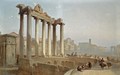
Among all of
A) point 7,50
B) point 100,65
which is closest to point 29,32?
point 7,50

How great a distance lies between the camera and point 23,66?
5.80 meters

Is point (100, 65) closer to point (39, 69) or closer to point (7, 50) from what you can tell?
point (39, 69)

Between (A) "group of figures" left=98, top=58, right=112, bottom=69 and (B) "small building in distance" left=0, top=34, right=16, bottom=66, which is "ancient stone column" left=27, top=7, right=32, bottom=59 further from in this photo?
(A) "group of figures" left=98, top=58, right=112, bottom=69

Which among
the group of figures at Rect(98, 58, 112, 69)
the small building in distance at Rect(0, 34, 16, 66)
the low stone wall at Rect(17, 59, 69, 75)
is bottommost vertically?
the low stone wall at Rect(17, 59, 69, 75)

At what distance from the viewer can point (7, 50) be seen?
256 inches

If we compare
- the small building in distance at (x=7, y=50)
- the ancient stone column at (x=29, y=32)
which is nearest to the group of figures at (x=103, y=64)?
the ancient stone column at (x=29, y=32)

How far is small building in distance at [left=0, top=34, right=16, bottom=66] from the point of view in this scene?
5.99 m

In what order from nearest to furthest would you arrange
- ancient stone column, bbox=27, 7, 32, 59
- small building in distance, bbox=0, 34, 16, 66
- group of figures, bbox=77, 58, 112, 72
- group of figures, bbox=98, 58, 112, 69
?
group of figures, bbox=77, 58, 112, 72
group of figures, bbox=98, 58, 112, 69
small building in distance, bbox=0, 34, 16, 66
ancient stone column, bbox=27, 7, 32, 59

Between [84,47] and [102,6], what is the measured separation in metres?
0.87

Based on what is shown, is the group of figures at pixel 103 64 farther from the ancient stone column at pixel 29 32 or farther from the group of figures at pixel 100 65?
the ancient stone column at pixel 29 32

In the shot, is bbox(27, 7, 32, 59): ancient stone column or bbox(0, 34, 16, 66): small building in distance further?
bbox(27, 7, 32, 59): ancient stone column

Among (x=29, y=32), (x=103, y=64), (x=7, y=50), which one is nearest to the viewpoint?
(x=103, y=64)

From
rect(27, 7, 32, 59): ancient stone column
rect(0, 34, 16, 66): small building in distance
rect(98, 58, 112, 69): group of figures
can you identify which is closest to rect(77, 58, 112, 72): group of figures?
rect(98, 58, 112, 69): group of figures

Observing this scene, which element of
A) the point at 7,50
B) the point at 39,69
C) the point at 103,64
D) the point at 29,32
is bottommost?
the point at 39,69
